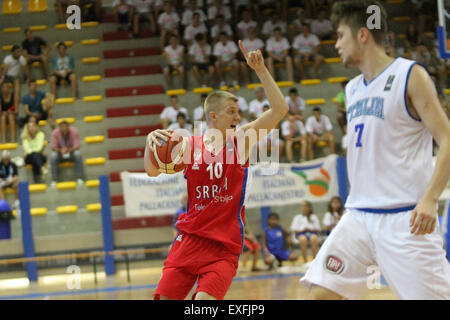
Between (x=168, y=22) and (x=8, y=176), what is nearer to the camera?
(x=8, y=176)

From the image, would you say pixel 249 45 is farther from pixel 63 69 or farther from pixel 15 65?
pixel 15 65

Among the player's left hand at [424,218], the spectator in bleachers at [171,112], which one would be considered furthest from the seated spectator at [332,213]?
the player's left hand at [424,218]

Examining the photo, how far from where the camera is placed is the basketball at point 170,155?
4.00 metres

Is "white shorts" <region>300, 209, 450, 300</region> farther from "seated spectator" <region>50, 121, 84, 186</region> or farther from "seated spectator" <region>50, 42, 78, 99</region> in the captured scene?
"seated spectator" <region>50, 42, 78, 99</region>

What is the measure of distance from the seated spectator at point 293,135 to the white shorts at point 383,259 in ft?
28.0

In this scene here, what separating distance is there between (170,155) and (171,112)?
30.7 ft

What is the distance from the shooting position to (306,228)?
11023 mm

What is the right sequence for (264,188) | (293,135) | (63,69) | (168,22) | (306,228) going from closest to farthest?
(306,228) → (264,188) → (293,135) → (63,69) → (168,22)

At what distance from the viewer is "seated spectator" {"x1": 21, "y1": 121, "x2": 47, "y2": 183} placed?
12.1 m

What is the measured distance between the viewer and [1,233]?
36.0 feet

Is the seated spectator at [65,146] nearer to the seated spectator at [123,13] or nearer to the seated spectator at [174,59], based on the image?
the seated spectator at [174,59]

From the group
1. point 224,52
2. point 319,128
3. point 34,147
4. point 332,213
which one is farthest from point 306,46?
point 34,147
